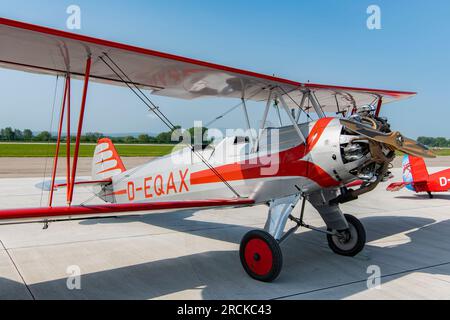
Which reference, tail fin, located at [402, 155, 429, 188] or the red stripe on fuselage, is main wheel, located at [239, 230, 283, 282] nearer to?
the red stripe on fuselage

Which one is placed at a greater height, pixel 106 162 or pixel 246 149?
pixel 246 149

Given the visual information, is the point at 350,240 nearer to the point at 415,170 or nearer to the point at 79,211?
the point at 79,211

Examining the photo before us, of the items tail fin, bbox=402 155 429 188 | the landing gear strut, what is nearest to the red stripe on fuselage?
the landing gear strut

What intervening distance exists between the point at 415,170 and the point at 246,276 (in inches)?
367

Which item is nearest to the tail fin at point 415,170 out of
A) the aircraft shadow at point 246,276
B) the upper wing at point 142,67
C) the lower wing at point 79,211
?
the aircraft shadow at point 246,276

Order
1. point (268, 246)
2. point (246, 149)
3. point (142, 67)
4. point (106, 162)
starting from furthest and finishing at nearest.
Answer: point (106, 162) < point (246, 149) < point (142, 67) < point (268, 246)

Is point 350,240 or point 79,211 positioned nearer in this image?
point 79,211

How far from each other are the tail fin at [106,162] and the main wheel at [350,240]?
16.6ft

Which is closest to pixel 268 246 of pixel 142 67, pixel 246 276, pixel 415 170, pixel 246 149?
pixel 246 276

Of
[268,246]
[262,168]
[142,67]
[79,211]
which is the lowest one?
[268,246]

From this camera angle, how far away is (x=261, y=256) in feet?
14.8

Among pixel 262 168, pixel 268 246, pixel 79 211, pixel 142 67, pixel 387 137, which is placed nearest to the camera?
pixel 79 211

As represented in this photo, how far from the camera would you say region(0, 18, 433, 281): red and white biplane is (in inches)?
160

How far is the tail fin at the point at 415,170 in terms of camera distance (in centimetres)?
1180
